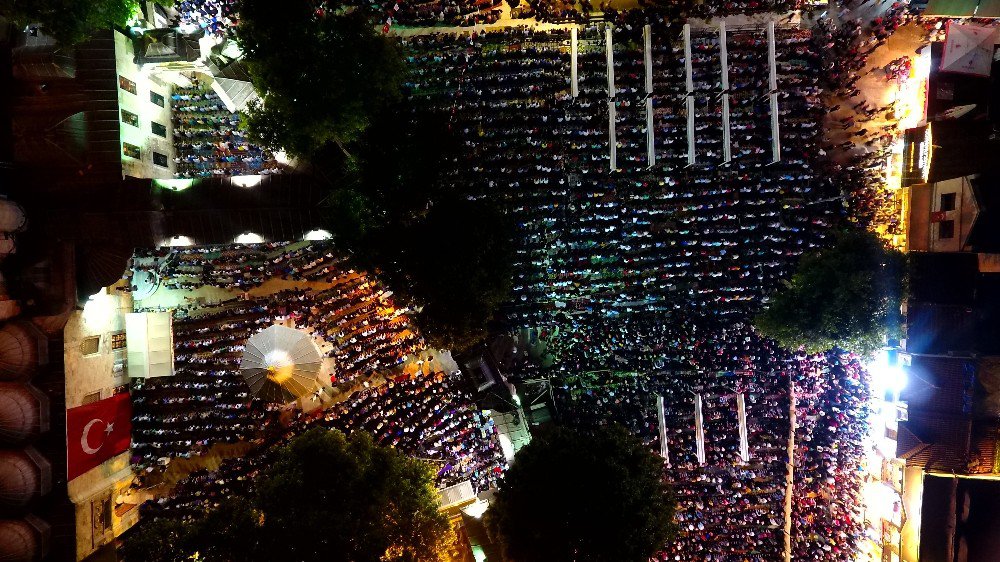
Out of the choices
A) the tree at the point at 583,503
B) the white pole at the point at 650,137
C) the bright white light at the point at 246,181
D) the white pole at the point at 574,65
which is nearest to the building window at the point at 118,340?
the bright white light at the point at 246,181

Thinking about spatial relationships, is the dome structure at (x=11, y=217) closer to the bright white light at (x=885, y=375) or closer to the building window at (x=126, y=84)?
the building window at (x=126, y=84)

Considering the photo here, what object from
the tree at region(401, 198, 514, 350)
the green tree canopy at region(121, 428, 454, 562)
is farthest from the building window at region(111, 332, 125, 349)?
the tree at region(401, 198, 514, 350)

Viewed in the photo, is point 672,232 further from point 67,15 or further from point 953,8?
point 67,15

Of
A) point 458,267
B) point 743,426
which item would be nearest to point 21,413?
point 458,267

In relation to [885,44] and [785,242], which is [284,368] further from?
[885,44]

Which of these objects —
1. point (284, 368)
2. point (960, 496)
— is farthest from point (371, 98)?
point (960, 496)
